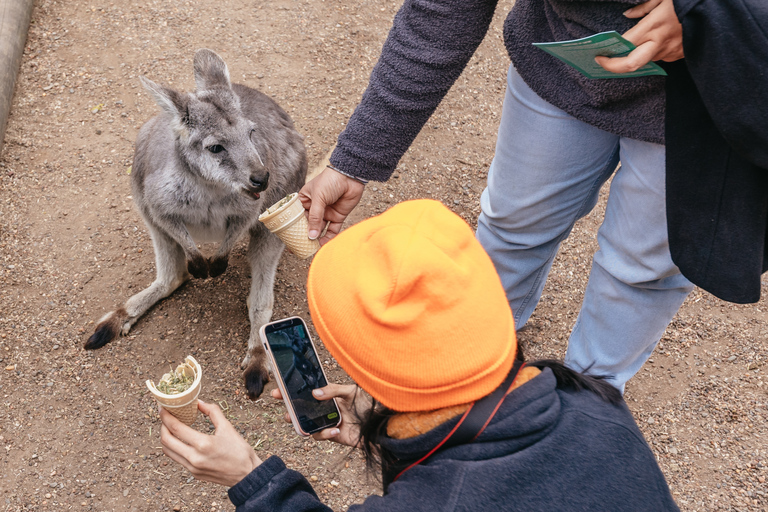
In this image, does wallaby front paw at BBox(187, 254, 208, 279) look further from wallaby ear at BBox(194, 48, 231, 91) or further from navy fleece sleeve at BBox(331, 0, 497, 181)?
navy fleece sleeve at BBox(331, 0, 497, 181)

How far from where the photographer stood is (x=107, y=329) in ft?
7.89

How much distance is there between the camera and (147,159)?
2445 millimetres

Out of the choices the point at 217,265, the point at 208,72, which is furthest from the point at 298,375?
the point at 208,72

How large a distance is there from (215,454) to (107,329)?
1.31 m

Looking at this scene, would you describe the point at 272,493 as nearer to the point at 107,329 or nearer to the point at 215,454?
the point at 215,454

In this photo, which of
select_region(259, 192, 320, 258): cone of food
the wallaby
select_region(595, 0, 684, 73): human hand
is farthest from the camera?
the wallaby

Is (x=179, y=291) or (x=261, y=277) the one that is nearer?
(x=261, y=277)

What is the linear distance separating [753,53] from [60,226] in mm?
2712

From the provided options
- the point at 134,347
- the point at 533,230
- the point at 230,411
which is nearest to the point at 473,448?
the point at 533,230

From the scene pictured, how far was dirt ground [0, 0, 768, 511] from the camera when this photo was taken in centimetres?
215

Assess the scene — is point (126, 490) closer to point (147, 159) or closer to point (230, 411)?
point (230, 411)

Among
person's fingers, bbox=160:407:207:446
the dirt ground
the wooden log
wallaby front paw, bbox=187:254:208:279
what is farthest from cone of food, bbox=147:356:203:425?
the wooden log

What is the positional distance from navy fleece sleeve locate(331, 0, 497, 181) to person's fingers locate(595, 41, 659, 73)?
495 millimetres

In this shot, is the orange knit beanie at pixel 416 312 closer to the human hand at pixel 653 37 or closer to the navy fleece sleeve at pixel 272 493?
the navy fleece sleeve at pixel 272 493
